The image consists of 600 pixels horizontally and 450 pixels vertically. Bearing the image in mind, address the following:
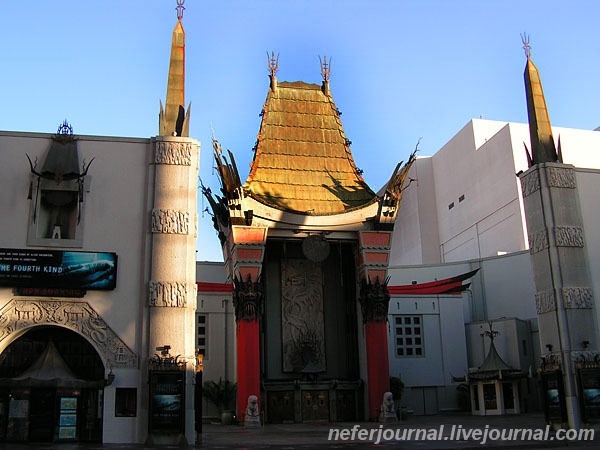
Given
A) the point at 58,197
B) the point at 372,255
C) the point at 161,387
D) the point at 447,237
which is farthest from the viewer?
the point at 447,237

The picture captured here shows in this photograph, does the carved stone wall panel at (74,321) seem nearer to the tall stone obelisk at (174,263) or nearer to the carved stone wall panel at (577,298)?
the tall stone obelisk at (174,263)

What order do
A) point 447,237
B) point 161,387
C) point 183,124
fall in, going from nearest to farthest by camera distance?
point 161,387 → point 183,124 → point 447,237

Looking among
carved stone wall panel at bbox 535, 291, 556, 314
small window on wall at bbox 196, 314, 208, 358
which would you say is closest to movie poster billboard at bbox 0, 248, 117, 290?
small window on wall at bbox 196, 314, 208, 358

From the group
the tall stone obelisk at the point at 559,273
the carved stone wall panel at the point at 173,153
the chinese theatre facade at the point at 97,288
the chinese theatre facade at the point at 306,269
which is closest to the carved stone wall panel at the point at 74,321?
the chinese theatre facade at the point at 97,288

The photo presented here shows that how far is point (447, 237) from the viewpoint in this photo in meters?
60.2

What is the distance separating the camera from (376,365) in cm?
3133

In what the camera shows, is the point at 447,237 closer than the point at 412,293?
No

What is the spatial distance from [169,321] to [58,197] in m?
5.18

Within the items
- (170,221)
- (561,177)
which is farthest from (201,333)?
(561,177)

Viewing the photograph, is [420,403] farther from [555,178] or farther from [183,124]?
[183,124]

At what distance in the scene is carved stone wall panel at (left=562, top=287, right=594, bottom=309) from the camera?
914 inches

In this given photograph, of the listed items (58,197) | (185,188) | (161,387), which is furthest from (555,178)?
(58,197)

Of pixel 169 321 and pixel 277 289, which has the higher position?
pixel 277 289

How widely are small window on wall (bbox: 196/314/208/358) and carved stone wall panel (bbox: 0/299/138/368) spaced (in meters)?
13.8
